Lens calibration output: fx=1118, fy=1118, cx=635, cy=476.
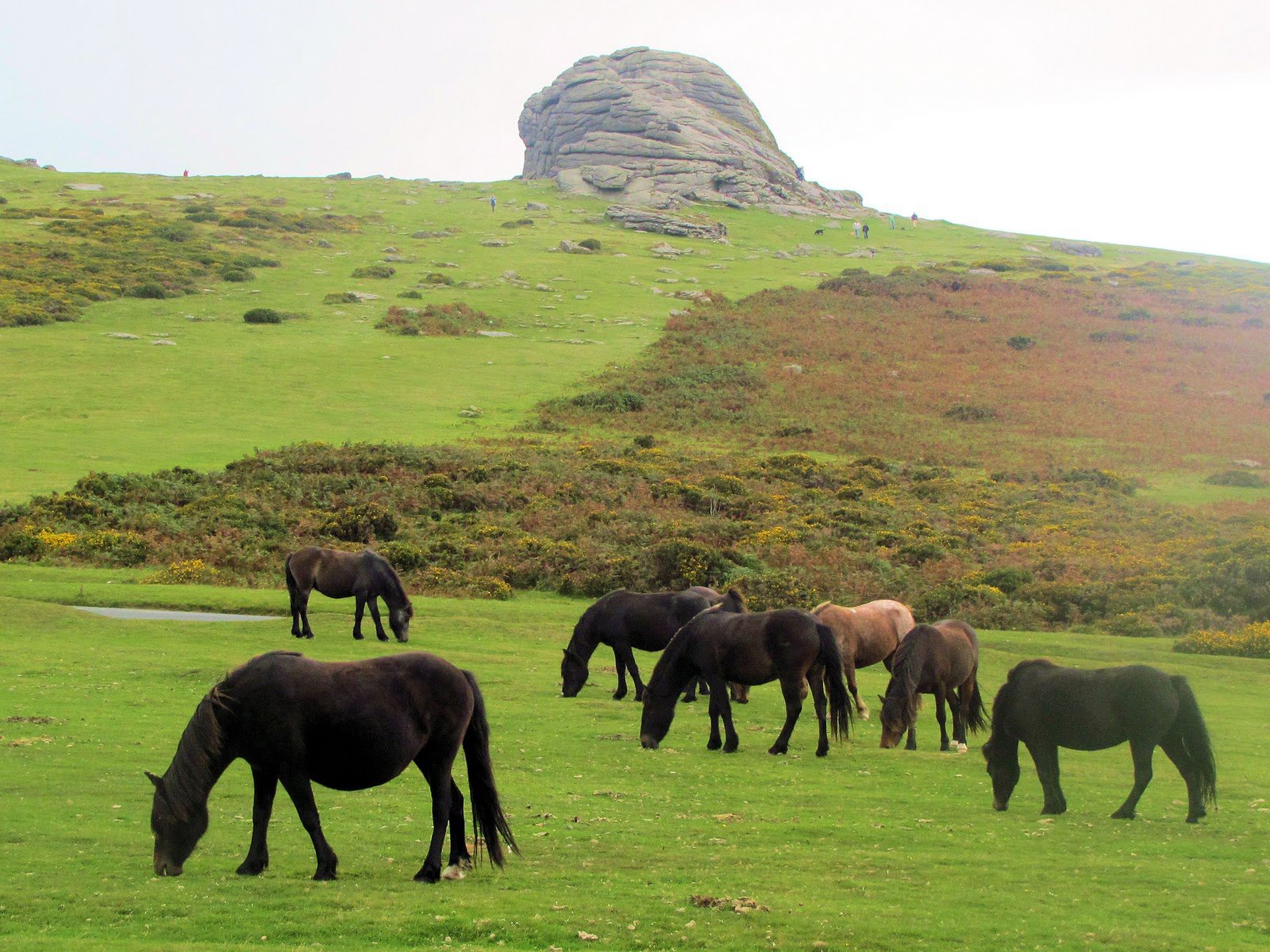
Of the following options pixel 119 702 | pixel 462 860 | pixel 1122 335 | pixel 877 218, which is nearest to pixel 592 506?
pixel 119 702

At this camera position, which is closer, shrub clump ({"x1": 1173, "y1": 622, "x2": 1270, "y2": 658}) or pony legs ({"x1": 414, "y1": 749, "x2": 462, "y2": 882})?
pony legs ({"x1": 414, "y1": 749, "x2": 462, "y2": 882})

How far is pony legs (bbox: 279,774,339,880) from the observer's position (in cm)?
855

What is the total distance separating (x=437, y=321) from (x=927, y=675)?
5633 cm

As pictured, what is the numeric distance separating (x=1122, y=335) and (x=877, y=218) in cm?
6380

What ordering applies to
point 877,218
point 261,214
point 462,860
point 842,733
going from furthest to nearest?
point 877,218 < point 261,214 < point 842,733 < point 462,860

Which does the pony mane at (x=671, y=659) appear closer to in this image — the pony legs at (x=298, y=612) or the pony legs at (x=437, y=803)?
the pony legs at (x=437, y=803)

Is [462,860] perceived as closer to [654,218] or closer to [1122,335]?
[1122,335]

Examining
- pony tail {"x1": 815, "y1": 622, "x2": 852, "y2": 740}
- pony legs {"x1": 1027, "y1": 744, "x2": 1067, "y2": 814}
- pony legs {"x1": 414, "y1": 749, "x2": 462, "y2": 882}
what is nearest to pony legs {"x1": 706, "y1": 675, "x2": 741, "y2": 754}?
pony tail {"x1": 815, "y1": 622, "x2": 852, "y2": 740}

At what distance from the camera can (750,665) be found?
47.6 ft

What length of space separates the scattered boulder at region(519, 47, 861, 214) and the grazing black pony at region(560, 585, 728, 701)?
324 ft

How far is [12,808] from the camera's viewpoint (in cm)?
1051

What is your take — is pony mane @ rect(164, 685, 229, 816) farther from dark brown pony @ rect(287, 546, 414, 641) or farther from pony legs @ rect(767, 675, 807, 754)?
dark brown pony @ rect(287, 546, 414, 641)

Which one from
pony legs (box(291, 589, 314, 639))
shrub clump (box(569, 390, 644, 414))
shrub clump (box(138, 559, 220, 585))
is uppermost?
shrub clump (box(569, 390, 644, 414))

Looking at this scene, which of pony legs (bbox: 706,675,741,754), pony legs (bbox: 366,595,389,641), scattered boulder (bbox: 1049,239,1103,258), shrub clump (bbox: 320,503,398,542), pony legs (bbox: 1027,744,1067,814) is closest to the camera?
pony legs (bbox: 1027,744,1067,814)
